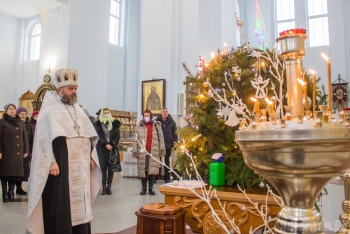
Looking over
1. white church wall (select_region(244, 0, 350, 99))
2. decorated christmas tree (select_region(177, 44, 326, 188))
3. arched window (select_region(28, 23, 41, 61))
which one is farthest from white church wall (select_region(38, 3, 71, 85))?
white church wall (select_region(244, 0, 350, 99))

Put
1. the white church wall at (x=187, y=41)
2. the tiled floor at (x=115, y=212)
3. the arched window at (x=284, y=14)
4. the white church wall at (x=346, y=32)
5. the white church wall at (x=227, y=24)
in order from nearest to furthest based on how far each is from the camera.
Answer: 1. the tiled floor at (x=115, y=212)
2. the white church wall at (x=187, y=41)
3. the white church wall at (x=227, y=24)
4. the white church wall at (x=346, y=32)
5. the arched window at (x=284, y=14)

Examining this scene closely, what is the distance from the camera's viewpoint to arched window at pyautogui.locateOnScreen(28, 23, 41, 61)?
1325 cm

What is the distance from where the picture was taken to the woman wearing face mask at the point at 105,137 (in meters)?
5.47

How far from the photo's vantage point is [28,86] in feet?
42.1

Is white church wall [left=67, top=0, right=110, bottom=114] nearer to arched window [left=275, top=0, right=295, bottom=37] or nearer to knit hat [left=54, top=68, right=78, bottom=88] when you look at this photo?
knit hat [left=54, top=68, right=78, bottom=88]

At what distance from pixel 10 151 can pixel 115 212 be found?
2.06m

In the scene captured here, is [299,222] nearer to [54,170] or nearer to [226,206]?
[226,206]

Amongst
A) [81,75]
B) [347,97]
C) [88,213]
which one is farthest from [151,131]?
[347,97]

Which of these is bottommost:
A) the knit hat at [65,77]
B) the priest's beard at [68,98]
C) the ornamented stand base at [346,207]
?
the ornamented stand base at [346,207]

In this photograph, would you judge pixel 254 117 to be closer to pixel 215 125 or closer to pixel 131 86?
pixel 215 125

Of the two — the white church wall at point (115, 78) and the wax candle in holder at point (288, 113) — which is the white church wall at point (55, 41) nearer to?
the white church wall at point (115, 78)

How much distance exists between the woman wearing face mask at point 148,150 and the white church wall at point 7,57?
9.29m

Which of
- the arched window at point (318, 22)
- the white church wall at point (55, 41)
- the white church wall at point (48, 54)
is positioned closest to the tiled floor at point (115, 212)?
the white church wall at point (55, 41)

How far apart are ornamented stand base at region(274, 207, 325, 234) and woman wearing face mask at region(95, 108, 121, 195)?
5048mm
